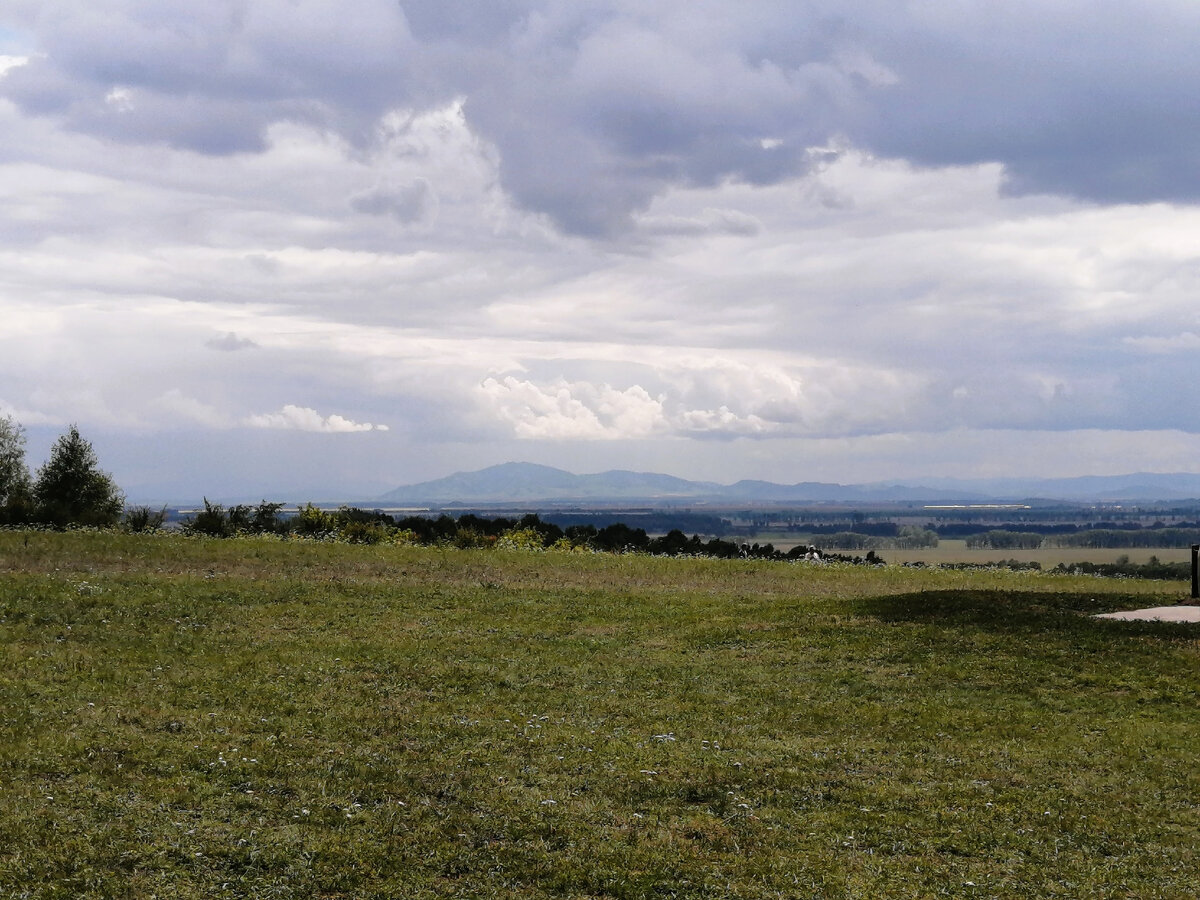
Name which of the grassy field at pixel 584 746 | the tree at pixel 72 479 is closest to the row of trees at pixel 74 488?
the tree at pixel 72 479

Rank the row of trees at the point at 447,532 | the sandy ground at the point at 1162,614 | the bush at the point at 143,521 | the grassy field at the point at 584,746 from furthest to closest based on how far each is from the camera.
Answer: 1. the row of trees at the point at 447,532
2. the bush at the point at 143,521
3. the sandy ground at the point at 1162,614
4. the grassy field at the point at 584,746

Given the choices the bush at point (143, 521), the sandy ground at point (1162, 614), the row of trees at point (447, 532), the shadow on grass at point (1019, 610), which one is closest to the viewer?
the shadow on grass at point (1019, 610)

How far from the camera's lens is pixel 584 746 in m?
17.1

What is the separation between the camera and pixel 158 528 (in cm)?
5531

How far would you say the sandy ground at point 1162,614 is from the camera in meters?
29.0

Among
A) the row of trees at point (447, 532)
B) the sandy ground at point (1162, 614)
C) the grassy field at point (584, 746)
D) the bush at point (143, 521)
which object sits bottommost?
the grassy field at point (584, 746)

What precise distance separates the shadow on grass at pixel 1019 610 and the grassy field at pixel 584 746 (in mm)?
Answer: 174

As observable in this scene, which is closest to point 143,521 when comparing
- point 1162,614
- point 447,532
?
point 447,532

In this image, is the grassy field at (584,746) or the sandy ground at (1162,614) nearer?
the grassy field at (584,746)

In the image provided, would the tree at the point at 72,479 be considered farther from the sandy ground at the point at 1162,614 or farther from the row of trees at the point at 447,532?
the sandy ground at the point at 1162,614

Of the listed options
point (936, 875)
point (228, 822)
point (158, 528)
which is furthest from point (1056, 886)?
point (158, 528)

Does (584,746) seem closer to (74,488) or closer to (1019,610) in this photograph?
(1019,610)

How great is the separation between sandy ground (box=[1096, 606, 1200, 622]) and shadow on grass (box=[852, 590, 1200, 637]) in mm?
627

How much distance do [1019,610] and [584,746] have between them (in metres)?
18.0
